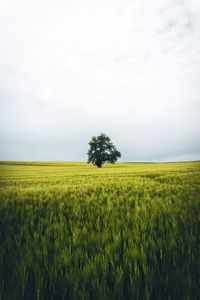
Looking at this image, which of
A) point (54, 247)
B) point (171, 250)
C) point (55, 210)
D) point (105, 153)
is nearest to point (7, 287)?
point (54, 247)

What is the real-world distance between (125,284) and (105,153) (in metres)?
62.5

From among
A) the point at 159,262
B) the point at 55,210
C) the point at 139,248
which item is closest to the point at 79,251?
the point at 139,248

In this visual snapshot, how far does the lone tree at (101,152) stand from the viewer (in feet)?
210

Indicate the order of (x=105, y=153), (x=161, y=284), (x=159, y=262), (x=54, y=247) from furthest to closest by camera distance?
(x=105, y=153) < (x=54, y=247) < (x=159, y=262) < (x=161, y=284)

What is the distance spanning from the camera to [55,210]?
14.5ft

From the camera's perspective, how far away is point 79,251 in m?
2.29

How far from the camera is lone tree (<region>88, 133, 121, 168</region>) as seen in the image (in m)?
64.1

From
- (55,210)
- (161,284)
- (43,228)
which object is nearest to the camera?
(161,284)

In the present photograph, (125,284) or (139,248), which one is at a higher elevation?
(139,248)

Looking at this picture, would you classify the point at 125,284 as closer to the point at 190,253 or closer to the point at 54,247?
the point at 190,253

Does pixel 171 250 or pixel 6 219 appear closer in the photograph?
pixel 171 250

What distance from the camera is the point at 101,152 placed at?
6444cm

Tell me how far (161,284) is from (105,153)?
62.5 metres

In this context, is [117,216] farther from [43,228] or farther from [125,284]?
[125,284]
